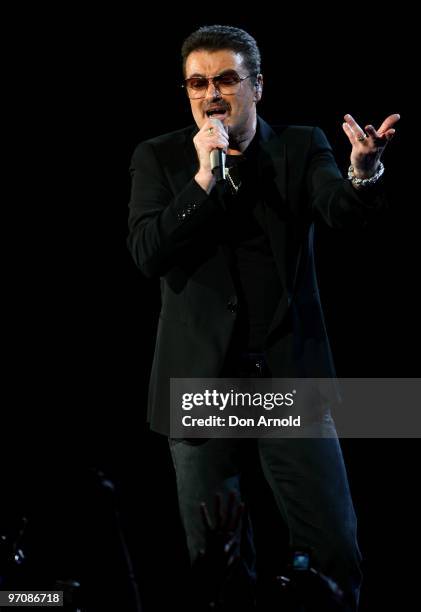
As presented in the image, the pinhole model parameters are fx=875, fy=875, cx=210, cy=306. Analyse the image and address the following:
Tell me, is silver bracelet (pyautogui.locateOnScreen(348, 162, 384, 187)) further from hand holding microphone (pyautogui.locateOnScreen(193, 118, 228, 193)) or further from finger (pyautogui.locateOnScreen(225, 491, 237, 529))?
finger (pyautogui.locateOnScreen(225, 491, 237, 529))

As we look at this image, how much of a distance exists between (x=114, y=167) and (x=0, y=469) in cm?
131

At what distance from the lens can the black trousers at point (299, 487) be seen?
2369 mm

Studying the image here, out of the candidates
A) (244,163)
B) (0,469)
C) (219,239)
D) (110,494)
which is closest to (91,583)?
(0,469)

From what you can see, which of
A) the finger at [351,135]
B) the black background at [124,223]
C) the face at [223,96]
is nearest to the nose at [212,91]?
the face at [223,96]

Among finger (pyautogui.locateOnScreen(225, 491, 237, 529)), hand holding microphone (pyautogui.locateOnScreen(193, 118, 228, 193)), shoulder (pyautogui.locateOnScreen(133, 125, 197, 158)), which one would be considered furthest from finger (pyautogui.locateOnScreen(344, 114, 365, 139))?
finger (pyautogui.locateOnScreen(225, 491, 237, 529))

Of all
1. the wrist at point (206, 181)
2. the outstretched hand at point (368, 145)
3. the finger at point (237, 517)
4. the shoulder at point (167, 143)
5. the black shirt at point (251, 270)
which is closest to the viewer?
the finger at point (237, 517)

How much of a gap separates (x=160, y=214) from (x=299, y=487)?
33.4 inches

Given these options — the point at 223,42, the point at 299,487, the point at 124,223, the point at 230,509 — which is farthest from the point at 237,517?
the point at 124,223

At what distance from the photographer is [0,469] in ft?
10.9

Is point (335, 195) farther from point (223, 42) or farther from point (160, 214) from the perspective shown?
point (223, 42)

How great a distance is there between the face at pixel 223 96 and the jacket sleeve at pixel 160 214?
208 mm

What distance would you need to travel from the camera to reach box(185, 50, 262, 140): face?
2508 mm

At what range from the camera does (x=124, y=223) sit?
3697 millimetres

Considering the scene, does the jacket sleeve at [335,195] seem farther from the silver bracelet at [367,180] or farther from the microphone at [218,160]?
the microphone at [218,160]
